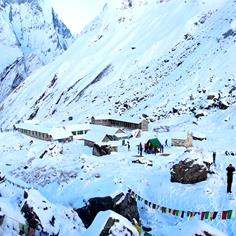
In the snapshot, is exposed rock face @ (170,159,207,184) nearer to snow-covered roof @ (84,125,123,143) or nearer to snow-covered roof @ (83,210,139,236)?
snow-covered roof @ (83,210,139,236)

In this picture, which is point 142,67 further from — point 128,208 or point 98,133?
point 128,208

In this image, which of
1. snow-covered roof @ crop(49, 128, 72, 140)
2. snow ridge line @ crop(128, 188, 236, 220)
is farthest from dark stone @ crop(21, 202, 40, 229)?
snow-covered roof @ crop(49, 128, 72, 140)

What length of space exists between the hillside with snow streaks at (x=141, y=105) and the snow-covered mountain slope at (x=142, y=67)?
0.42 m

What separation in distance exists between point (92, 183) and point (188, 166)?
24.5 feet

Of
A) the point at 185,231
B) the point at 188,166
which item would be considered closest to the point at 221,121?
the point at 188,166

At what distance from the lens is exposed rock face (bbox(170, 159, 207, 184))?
108ft

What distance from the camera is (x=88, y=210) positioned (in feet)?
94.0

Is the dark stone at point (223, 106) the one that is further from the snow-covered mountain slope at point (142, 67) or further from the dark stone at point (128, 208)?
the dark stone at point (128, 208)

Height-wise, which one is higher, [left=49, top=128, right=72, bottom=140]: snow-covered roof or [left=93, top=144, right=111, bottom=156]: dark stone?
[left=49, top=128, right=72, bottom=140]: snow-covered roof

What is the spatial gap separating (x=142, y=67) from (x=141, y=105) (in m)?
32.8

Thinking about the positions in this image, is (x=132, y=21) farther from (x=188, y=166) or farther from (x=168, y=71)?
(x=188, y=166)

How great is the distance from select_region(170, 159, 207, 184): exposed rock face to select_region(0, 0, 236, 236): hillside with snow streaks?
49 cm

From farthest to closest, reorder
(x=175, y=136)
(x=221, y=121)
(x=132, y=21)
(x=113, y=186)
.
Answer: (x=132, y=21) → (x=221, y=121) → (x=175, y=136) → (x=113, y=186)

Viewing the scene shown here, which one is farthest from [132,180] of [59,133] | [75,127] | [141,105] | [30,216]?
[141,105]
